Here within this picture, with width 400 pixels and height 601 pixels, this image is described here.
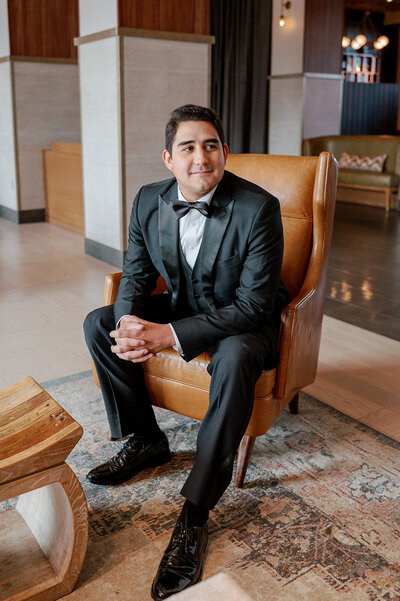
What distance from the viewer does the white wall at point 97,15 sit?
178 inches

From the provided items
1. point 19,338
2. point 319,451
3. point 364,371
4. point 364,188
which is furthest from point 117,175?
point 364,188

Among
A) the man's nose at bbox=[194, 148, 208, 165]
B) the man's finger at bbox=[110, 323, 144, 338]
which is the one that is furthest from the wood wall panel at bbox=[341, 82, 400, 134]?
the man's finger at bbox=[110, 323, 144, 338]

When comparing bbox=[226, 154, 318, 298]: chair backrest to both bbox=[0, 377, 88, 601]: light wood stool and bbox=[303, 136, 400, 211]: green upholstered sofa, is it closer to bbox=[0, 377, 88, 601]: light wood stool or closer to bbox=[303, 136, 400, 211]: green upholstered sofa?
bbox=[0, 377, 88, 601]: light wood stool

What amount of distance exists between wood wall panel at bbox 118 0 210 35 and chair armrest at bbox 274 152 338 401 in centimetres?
295

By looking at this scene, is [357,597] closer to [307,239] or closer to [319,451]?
[319,451]

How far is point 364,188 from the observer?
8883 mm

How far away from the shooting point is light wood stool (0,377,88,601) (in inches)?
56.1

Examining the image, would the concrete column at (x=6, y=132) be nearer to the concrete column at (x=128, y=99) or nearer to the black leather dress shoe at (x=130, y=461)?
the concrete column at (x=128, y=99)

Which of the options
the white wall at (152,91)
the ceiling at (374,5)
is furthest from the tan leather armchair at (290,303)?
the ceiling at (374,5)

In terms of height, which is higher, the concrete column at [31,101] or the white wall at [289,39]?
the white wall at [289,39]

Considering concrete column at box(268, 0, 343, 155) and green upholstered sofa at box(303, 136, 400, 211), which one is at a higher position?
concrete column at box(268, 0, 343, 155)

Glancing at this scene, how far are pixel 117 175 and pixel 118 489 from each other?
3193 mm

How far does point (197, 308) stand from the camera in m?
2.08

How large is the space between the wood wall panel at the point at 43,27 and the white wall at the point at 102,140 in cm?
179
